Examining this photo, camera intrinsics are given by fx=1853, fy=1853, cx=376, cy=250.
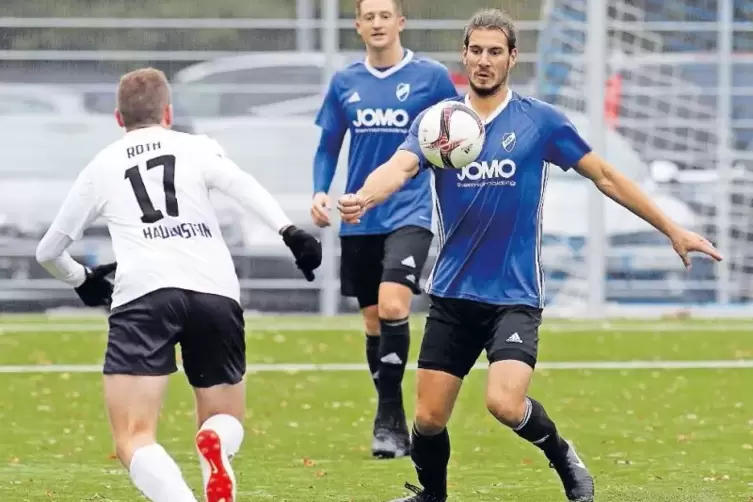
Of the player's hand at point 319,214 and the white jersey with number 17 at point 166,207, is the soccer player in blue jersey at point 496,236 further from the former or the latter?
the player's hand at point 319,214

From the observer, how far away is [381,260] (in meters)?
9.41

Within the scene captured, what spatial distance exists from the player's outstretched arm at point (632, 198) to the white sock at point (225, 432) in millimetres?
1721

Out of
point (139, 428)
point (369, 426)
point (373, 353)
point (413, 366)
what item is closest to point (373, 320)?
point (373, 353)

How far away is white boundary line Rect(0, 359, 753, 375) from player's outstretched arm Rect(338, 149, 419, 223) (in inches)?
233

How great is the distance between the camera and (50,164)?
18797 millimetres

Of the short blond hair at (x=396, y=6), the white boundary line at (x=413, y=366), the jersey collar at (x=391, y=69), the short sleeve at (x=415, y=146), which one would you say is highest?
the short blond hair at (x=396, y=6)

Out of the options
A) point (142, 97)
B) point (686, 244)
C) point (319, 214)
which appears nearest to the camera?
point (142, 97)

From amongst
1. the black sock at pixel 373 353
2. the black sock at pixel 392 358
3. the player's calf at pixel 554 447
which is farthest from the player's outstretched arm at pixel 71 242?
the black sock at pixel 373 353

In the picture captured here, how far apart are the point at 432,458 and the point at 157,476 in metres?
1.48

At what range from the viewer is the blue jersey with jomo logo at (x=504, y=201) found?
280 inches

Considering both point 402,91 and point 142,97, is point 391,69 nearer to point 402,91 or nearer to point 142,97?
point 402,91

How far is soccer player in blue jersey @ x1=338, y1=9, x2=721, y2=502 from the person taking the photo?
7070mm

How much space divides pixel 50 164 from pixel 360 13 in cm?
1005

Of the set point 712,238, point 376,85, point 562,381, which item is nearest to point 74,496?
point 376,85
